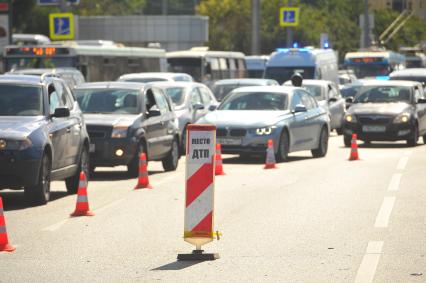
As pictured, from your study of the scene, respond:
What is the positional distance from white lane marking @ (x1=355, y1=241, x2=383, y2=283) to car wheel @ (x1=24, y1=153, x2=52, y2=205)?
5.30 m

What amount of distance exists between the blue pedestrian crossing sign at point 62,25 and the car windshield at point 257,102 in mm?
23849

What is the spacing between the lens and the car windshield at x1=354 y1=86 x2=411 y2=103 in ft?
106

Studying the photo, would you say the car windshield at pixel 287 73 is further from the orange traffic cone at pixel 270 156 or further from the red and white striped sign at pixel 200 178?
the red and white striped sign at pixel 200 178

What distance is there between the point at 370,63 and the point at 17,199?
4577 centimetres

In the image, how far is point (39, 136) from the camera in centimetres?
1573

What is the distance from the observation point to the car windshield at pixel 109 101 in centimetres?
2181

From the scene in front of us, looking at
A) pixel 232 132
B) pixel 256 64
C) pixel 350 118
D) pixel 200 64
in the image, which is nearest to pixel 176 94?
pixel 350 118

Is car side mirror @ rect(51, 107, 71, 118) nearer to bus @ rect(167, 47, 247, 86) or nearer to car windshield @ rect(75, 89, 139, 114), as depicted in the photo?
car windshield @ rect(75, 89, 139, 114)

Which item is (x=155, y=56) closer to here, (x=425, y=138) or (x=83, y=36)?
(x=425, y=138)

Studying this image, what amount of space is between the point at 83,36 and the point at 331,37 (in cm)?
2304

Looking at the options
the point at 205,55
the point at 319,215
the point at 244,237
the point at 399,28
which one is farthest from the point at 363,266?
the point at 399,28

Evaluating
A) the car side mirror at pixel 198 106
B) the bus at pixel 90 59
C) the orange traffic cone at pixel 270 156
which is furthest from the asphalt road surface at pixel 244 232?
the bus at pixel 90 59

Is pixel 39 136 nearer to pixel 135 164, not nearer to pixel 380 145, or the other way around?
pixel 135 164

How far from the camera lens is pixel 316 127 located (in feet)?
88.0
